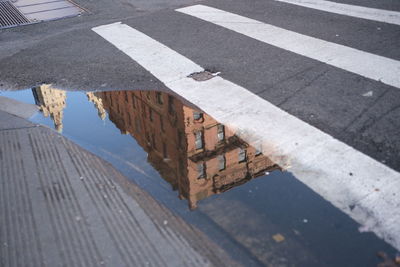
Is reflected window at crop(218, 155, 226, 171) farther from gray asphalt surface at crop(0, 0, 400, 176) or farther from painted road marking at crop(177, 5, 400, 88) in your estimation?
painted road marking at crop(177, 5, 400, 88)

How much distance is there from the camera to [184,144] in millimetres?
4656

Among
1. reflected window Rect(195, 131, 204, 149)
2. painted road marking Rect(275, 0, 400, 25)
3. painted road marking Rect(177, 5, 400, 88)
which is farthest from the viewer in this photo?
painted road marking Rect(275, 0, 400, 25)

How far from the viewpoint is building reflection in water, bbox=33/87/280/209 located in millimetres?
4074

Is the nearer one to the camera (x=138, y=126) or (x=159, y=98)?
(x=138, y=126)

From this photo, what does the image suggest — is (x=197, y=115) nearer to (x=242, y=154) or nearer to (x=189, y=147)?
(x=189, y=147)

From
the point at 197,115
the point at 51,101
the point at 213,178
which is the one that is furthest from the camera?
the point at 51,101

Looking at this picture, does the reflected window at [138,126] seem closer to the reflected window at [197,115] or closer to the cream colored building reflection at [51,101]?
the reflected window at [197,115]

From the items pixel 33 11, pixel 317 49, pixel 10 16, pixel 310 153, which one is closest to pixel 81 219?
pixel 310 153

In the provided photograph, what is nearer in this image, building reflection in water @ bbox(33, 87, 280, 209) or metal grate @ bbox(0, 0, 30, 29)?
building reflection in water @ bbox(33, 87, 280, 209)

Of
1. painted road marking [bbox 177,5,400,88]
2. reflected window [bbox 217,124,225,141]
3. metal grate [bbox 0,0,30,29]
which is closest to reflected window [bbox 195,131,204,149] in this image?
reflected window [bbox 217,124,225,141]

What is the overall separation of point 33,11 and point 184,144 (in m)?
10.3

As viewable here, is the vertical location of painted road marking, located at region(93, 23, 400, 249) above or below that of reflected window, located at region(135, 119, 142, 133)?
above

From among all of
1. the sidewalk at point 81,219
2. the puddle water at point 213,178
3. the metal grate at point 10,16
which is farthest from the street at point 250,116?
the metal grate at point 10,16

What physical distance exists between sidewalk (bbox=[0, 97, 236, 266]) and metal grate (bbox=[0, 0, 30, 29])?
789 cm
